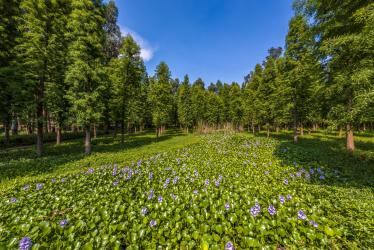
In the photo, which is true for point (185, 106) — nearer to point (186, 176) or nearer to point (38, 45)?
point (38, 45)

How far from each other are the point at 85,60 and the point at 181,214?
12.3m

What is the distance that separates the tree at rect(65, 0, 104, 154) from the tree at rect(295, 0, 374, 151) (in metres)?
12.7

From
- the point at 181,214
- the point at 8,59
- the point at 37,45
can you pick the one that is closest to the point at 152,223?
the point at 181,214

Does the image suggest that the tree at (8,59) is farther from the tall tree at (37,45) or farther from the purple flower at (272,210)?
the purple flower at (272,210)

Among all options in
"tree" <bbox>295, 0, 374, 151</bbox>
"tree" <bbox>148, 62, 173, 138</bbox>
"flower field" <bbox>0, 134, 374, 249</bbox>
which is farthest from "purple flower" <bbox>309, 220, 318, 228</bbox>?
"tree" <bbox>148, 62, 173, 138</bbox>

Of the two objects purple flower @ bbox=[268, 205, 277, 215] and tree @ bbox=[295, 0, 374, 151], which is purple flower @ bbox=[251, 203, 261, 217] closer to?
purple flower @ bbox=[268, 205, 277, 215]

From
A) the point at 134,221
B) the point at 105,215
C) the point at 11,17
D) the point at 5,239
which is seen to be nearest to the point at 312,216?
the point at 134,221

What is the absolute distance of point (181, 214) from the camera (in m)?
3.49

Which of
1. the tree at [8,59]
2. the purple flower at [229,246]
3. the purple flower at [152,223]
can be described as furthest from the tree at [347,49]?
the tree at [8,59]

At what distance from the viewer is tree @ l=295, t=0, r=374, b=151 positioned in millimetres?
5086

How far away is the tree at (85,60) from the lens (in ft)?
35.2

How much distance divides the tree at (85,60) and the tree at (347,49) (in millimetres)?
12740

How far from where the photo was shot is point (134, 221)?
3246 mm

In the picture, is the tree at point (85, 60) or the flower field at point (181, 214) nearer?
the flower field at point (181, 214)
